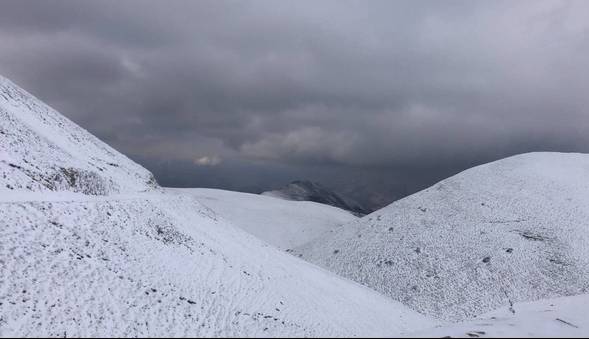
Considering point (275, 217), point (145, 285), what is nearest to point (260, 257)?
point (145, 285)

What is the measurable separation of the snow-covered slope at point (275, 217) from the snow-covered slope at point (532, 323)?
36.0 metres

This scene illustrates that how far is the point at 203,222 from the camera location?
1540 inches

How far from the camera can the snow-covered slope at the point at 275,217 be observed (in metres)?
67.4

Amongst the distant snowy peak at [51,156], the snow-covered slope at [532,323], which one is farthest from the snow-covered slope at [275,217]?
the snow-covered slope at [532,323]

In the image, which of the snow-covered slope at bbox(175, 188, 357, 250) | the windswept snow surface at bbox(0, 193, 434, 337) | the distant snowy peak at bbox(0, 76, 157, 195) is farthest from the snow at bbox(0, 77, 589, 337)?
the snow-covered slope at bbox(175, 188, 357, 250)

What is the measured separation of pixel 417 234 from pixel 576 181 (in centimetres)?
2589

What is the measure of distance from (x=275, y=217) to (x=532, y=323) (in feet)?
195

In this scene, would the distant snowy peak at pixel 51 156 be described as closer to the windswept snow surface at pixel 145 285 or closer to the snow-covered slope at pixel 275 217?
the windswept snow surface at pixel 145 285

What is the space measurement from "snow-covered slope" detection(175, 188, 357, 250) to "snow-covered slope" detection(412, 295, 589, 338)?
3605 cm

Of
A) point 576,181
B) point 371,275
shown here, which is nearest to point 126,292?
point 371,275

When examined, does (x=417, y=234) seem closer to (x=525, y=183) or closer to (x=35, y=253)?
(x=525, y=183)

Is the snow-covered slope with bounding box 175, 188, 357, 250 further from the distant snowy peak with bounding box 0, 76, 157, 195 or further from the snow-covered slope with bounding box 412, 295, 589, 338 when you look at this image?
the snow-covered slope with bounding box 412, 295, 589, 338

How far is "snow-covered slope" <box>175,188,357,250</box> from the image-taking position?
67438mm

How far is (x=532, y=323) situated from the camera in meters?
18.7
